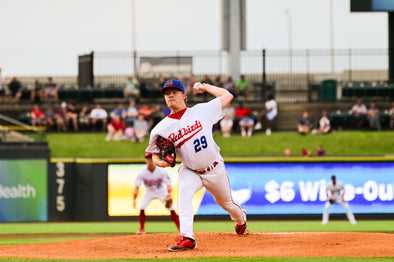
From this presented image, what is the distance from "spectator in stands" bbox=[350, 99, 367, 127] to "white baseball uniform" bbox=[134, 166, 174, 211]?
14572mm

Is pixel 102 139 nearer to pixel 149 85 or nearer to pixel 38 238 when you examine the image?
pixel 149 85

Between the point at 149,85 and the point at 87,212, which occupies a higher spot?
the point at 149,85

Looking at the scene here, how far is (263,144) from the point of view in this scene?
2691cm

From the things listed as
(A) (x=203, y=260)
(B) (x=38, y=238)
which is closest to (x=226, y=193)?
(A) (x=203, y=260)

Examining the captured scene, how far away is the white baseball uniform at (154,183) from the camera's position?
15.3m

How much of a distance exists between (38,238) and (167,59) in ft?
54.2

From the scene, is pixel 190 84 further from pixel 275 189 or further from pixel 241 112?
pixel 275 189

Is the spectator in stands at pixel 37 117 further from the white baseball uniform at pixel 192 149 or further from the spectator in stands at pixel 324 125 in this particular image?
the white baseball uniform at pixel 192 149

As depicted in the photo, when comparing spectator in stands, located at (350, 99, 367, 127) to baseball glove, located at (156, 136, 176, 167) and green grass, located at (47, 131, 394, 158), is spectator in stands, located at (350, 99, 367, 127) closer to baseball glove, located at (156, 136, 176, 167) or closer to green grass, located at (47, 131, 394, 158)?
green grass, located at (47, 131, 394, 158)

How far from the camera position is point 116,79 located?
47.2m

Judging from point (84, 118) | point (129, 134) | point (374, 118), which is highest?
point (84, 118)

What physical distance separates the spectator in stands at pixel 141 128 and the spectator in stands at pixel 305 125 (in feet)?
20.3

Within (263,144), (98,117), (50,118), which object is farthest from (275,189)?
(50,118)

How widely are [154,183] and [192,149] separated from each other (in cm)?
660
